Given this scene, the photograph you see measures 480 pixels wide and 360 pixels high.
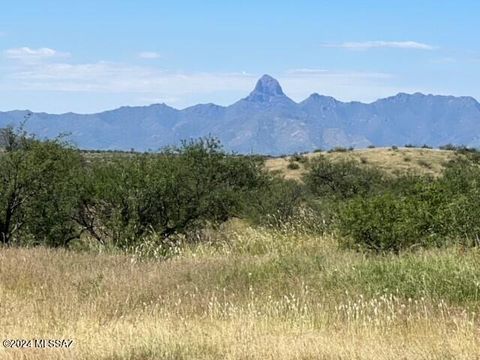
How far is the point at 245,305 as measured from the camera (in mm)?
8047

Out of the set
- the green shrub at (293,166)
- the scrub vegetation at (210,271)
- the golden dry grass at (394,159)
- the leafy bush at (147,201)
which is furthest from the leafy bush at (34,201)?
the green shrub at (293,166)

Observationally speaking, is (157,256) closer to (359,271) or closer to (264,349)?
(359,271)

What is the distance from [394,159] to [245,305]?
5408 centimetres

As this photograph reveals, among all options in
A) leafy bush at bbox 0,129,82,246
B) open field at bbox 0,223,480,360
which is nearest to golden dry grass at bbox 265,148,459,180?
leafy bush at bbox 0,129,82,246

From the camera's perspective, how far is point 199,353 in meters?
6.11

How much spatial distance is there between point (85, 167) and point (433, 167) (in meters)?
43.5

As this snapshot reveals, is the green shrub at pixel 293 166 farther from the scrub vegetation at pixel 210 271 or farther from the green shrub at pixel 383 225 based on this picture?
the green shrub at pixel 383 225

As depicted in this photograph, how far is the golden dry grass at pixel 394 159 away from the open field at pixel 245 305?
42194 millimetres

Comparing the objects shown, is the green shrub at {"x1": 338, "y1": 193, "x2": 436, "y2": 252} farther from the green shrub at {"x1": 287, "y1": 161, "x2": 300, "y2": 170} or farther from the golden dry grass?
the green shrub at {"x1": 287, "y1": 161, "x2": 300, "y2": 170}

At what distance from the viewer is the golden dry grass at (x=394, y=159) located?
182 ft

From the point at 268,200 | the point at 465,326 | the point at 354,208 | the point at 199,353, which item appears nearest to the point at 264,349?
the point at 199,353

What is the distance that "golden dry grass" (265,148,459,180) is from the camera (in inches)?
2189

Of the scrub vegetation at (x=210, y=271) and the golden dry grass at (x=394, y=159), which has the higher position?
the scrub vegetation at (x=210, y=271)

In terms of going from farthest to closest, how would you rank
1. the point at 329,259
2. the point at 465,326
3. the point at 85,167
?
the point at 85,167 → the point at 329,259 → the point at 465,326
